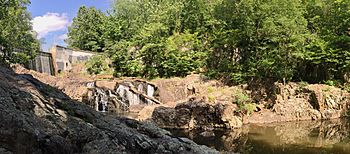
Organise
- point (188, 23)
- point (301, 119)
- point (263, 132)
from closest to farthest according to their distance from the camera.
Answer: point (263, 132) → point (301, 119) → point (188, 23)

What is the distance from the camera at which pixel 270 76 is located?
26047 mm

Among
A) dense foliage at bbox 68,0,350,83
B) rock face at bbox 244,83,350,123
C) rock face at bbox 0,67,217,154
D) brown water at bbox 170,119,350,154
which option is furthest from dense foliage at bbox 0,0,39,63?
rock face at bbox 0,67,217,154

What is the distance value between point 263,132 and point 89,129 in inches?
555

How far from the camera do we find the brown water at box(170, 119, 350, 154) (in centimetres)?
1477

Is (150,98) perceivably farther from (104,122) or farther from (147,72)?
(104,122)

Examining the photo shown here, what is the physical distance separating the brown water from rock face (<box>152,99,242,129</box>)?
0.88m

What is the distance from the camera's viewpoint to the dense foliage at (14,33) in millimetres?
28297

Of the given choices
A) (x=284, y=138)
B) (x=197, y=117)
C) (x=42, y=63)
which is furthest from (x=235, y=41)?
(x=42, y=63)

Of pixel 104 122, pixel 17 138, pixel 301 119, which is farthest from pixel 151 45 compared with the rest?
pixel 17 138

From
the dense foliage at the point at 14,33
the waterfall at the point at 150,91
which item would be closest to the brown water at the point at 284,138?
the waterfall at the point at 150,91

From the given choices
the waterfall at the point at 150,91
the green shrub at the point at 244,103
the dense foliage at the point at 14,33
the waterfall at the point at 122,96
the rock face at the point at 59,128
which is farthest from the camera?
the dense foliage at the point at 14,33

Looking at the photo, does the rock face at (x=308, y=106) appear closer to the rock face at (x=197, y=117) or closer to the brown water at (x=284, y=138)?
the brown water at (x=284, y=138)

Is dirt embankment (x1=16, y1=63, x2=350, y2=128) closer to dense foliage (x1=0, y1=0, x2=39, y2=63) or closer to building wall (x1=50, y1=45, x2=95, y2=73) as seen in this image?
dense foliage (x1=0, y1=0, x2=39, y2=63)

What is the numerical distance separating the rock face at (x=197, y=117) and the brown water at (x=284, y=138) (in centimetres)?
88
